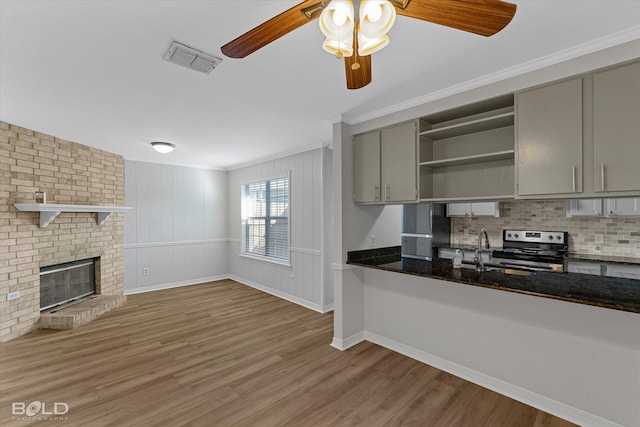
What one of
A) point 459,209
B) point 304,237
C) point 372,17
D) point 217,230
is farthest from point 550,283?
point 217,230

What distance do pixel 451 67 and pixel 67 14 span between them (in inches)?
94.8

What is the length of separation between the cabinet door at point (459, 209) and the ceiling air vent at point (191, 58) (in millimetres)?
3803

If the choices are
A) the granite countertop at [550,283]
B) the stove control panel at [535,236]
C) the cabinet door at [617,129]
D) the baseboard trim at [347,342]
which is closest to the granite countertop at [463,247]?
the stove control panel at [535,236]

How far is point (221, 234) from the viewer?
21.6 ft

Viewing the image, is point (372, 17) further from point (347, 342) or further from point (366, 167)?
point (347, 342)

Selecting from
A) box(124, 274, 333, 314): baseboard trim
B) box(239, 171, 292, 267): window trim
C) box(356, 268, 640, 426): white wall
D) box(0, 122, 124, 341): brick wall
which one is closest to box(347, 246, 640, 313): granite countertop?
box(356, 268, 640, 426): white wall

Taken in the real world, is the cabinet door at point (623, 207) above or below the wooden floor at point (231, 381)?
above

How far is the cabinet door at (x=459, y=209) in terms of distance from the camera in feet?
14.2

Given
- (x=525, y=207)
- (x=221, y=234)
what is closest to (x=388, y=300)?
(x=525, y=207)

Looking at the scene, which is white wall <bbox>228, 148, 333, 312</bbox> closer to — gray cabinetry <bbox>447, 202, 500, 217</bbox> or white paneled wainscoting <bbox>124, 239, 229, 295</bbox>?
Answer: white paneled wainscoting <bbox>124, 239, 229, 295</bbox>

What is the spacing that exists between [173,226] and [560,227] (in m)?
6.40

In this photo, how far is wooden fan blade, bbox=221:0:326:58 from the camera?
1.14 metres

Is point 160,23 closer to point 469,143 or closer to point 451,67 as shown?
point 451,67

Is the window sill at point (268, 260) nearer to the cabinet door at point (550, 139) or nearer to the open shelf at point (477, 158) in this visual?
the open shelf at point (477, 158)
